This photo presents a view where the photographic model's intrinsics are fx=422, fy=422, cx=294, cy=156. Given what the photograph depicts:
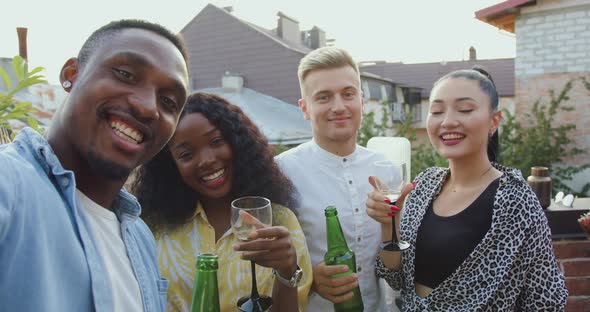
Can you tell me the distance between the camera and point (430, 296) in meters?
2.11

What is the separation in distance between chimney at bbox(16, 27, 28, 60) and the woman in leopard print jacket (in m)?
4.37

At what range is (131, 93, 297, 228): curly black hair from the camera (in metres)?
2.04

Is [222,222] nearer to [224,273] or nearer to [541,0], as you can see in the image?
[224,273]

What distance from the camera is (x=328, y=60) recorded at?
269 cm

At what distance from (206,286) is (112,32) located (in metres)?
0.93

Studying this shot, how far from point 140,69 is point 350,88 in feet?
5.30

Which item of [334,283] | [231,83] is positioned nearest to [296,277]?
[334,283]

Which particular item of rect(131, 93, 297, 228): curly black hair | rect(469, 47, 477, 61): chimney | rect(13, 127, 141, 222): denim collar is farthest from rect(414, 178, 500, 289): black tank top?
rect(469, 47, 477, 61): chimney

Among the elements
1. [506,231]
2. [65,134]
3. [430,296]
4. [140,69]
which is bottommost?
[430,296]

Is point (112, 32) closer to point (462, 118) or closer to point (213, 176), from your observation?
point (213, 176)

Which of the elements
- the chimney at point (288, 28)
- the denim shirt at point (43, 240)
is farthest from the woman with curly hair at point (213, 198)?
the chimney at point (288, 28)

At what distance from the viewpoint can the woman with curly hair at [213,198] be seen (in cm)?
181

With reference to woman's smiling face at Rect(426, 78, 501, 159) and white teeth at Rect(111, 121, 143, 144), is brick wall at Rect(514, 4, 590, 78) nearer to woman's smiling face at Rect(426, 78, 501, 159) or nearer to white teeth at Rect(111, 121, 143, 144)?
woman's smiling face at Rect(426, 78, 501, 159)

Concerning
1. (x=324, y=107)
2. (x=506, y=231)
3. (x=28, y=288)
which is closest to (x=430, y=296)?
(x=506, y=231)
